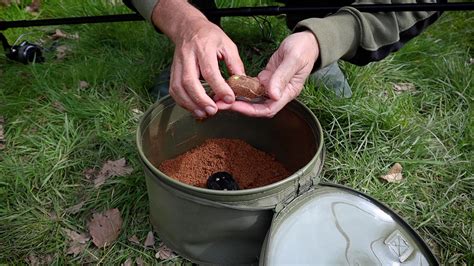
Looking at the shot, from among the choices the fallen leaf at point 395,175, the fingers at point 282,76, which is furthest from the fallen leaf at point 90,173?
the fallen leaf at point 395,175

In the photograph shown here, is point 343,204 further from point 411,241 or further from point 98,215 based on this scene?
point 98,215

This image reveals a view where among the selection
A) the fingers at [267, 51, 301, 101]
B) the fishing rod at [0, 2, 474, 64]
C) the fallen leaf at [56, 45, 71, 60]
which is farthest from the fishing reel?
the fingers at [267, 51, 301, 101]

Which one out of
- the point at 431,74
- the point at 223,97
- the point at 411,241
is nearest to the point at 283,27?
the point at 431,74

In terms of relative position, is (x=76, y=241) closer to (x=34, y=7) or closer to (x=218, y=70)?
(x=218, y=70)

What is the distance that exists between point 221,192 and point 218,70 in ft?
1.19

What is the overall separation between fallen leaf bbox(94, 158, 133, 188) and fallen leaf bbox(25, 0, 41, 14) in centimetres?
134

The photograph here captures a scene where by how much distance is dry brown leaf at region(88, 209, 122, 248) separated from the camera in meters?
1.72

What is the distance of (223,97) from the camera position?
1.37 m

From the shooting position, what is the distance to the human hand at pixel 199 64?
135cm

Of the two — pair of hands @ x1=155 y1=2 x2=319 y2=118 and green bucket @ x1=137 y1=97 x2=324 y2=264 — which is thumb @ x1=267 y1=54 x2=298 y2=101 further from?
green bucket @ x1=137 y1=97 x2=324 y2=264

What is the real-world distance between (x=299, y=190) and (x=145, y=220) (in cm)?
70

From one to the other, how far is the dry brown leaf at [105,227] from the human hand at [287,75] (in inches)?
27.5

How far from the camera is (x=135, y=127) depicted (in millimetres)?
2113

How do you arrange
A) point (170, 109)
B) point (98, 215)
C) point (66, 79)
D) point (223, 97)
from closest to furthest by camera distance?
point (223, 97), point (170, 109), point (98, 215), point (66, 79)
